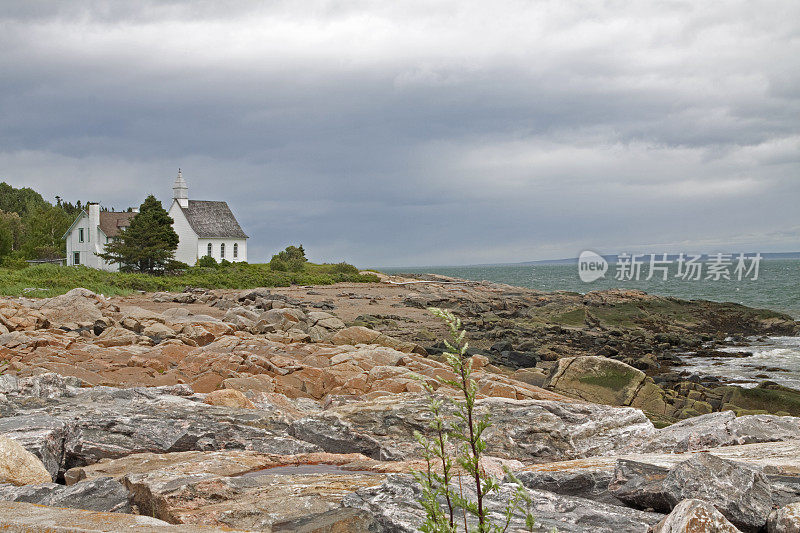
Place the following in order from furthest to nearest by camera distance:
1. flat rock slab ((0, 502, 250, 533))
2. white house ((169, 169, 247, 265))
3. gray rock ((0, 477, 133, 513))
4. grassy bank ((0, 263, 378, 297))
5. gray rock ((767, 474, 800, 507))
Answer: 1. white house ((169, 169, 247, 265))
2. grassy bank ((0, 263, 378, 297))
3. gray rock ((0, 477, 133, 513))
4. gray rock ((767, 474, 800, 507))
5. flat rock slab ((0, 502, 250, 533))

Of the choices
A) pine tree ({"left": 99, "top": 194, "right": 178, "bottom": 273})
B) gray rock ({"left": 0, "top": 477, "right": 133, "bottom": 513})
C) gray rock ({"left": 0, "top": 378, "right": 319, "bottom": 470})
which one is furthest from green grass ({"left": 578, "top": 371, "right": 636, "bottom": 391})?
pine tree ({"left": 99, "top": 194, "right": 178, "bottom": 273})

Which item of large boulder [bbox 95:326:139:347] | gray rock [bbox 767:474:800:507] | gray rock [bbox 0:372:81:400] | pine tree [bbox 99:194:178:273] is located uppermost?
pine tree [bbox 99:194:178:273]

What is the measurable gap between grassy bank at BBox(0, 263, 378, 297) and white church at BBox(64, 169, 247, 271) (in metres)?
6.03

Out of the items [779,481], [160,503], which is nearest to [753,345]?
[779,481]

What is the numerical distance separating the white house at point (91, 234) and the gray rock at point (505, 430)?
2411 inches

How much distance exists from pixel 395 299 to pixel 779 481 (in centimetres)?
3793

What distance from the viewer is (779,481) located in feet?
16.1

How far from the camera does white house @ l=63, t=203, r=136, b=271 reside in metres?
64.7

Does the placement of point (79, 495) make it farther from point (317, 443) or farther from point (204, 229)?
point (204, 229)

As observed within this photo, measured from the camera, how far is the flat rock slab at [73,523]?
3.75m

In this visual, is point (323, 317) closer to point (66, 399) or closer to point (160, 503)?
point (66, 399)

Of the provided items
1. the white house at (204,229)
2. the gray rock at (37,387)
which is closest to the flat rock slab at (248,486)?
the gray rock at (37,387)

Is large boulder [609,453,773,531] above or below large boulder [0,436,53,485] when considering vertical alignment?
above

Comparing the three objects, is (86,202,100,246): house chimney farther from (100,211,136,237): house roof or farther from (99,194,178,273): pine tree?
(99,194,178,273): pine tree
